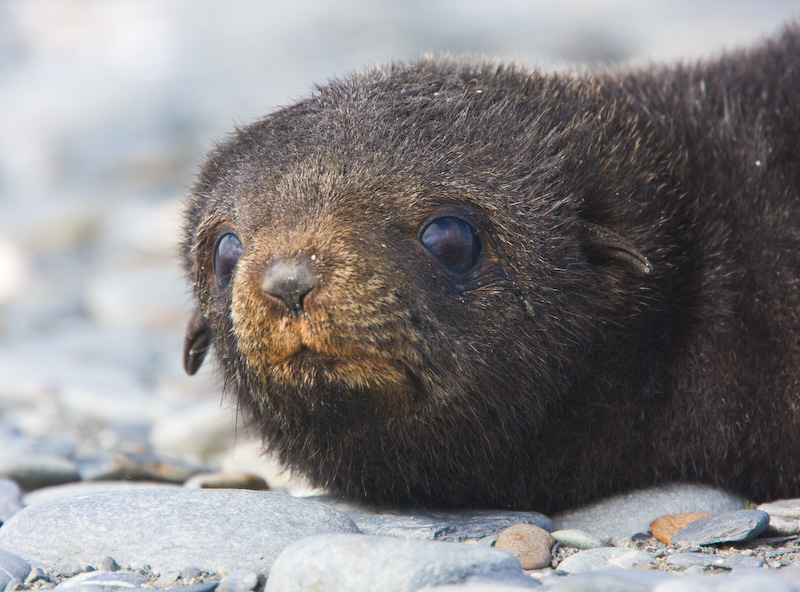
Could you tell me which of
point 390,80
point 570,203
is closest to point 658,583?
point 570,203

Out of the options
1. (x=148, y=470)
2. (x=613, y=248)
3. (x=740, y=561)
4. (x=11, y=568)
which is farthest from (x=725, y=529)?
(x=148, y=470)

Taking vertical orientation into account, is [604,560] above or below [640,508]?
below

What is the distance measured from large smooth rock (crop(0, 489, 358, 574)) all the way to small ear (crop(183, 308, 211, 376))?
94 cm

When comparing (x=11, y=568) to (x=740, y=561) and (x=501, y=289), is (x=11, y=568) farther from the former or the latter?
(x=740, y=561)

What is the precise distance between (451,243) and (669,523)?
5.27 ft

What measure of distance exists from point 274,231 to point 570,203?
135 cm

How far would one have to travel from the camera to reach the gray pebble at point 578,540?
4215 mm

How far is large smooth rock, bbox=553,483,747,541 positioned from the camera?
14.9ft

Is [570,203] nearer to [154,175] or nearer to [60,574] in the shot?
[60,574]

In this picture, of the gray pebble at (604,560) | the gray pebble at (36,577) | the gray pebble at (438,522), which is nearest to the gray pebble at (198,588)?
the gray pebble at (36,577)

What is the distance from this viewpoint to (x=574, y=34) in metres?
27.3

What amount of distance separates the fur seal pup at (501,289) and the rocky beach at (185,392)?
0.27m

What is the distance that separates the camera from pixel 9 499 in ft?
17.7

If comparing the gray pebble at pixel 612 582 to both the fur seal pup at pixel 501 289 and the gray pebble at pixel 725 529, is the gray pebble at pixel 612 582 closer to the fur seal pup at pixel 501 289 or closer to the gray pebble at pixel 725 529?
the gray pebble at pixel 725 529
